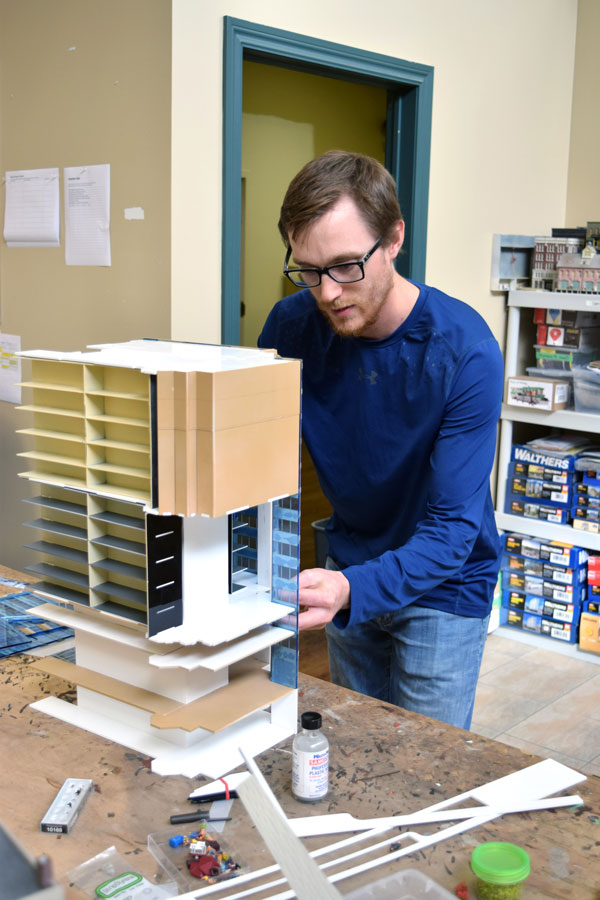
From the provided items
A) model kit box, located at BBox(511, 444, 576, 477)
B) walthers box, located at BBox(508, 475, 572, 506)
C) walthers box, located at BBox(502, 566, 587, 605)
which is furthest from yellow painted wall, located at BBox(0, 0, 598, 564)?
walthers box, located at BBox(502, 566, 587, 605)

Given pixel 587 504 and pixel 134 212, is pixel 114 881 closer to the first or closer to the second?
pixel 134 212

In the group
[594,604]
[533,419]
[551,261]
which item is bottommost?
[594,604]

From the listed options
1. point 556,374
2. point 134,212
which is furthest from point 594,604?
point 134,212

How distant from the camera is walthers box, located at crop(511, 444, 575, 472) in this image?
139 inches

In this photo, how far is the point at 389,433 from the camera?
1.65 meters

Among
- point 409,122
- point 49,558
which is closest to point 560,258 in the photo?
point 409,122

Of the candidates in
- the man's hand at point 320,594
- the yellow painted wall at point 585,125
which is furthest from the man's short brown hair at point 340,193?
the yellow painted wall at point 585,125

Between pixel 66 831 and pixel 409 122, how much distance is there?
A: 2.64 m

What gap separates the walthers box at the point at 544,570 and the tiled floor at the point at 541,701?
0.92 feet

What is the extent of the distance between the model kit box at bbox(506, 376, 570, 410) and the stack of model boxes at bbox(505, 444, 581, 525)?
0.19 metres

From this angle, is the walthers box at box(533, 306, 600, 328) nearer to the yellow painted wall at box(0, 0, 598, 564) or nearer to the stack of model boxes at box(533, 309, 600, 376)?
the stack of model boxes at box(533, 309, 600, 376)

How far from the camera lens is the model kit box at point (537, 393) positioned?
354 centimetres

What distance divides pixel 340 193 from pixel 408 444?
465 millimetres

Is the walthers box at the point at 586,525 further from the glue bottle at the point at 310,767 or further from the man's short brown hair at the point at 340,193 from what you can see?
the glue bottle at the point at 310,767
